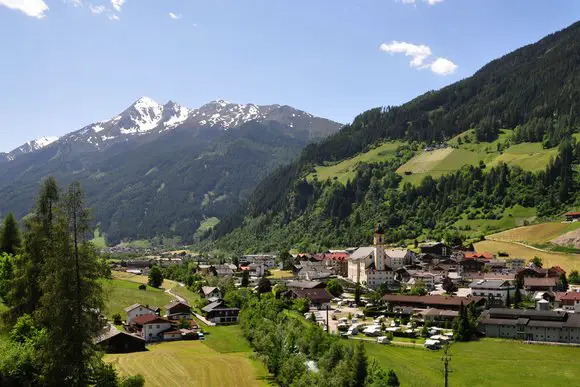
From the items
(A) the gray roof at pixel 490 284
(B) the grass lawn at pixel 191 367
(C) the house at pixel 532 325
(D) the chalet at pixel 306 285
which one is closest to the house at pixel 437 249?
(D) the chalet at pixel 306 285

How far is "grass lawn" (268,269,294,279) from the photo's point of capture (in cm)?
14725

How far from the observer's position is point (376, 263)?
131m

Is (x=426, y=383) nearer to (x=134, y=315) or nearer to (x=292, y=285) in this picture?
(x=134, y=315)

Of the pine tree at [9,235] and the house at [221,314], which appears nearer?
the pine tree at [9,235]

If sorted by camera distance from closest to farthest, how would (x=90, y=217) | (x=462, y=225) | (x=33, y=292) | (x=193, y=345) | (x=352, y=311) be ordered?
(x=90, y=217) < (x=33, y=292) < (x=193, y=345) < (x=352, y=311) < (x=462, y=225)

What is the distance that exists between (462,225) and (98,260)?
166174 millimetres

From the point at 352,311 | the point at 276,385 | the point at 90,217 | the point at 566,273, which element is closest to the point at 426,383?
the point at 276,385

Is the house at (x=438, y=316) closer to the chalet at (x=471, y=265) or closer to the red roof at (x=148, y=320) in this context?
the red roof at (x=148, y=320)

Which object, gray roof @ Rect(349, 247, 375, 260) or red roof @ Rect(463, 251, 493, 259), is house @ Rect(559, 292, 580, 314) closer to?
red roof @ Rect(463, 251, 493, 259)

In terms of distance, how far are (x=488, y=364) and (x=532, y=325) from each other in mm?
17538

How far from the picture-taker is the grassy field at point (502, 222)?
174m

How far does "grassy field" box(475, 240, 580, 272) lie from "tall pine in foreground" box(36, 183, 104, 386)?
113 meters

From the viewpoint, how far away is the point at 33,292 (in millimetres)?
39344

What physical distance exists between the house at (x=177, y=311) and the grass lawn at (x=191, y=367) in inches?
676
